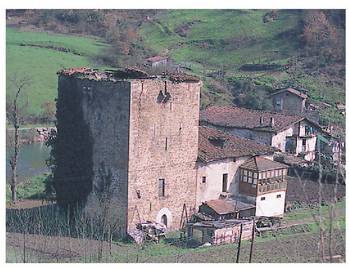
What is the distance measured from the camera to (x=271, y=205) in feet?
92.3

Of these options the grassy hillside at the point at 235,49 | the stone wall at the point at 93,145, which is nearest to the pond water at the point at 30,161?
the stone wall at the point at 93,145

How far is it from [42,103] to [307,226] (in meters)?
22.0

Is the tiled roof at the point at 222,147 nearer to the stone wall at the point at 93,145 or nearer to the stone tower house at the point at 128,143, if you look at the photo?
the stone tower house at the point at 128,143

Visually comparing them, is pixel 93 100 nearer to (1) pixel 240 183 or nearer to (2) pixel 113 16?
(1) pixel 240 183

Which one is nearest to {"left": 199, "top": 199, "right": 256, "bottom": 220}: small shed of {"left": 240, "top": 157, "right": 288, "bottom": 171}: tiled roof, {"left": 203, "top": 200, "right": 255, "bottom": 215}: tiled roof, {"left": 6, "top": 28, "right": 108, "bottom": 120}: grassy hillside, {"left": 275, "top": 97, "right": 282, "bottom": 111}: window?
{"left": 203, "top": 200, "right": 255, "bottom": 215}: tiled roof

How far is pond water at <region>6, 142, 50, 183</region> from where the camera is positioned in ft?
112

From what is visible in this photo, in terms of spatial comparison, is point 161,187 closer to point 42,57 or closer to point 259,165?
point 259,165

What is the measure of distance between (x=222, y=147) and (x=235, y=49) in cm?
3181

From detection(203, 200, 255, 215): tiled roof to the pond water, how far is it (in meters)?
9.06

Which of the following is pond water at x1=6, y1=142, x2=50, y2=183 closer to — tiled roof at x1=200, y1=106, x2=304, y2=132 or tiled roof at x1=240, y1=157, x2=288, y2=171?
tiled roof at x1=200, y1=106, x2=304, y2=132

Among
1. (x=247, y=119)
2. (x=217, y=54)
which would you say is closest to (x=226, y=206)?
(x=247, y=119)

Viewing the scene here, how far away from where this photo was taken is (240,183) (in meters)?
28.2

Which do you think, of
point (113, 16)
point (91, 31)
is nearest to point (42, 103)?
point (91, 31)

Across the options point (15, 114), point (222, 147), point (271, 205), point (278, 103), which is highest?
point (15, 114)
